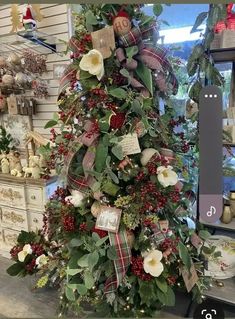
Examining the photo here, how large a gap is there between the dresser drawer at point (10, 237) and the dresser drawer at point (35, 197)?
0.33 m

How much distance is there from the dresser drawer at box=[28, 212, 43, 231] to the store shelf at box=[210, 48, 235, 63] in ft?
5.89

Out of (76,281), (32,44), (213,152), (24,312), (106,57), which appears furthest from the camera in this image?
(32,44)

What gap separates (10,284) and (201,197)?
83.3 inches

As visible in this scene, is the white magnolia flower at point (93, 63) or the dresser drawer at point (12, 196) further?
the dresser drawer at point (12, 196)

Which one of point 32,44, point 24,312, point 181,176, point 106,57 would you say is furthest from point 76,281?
point 32,44

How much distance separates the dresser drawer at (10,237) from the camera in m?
2.62

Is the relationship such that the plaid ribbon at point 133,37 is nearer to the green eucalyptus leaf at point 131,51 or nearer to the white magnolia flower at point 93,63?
the green eucalyptus leaf at point 131,51

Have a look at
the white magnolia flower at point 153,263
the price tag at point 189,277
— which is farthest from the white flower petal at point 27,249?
the price tag at point 189,277

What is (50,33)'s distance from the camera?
102 inches

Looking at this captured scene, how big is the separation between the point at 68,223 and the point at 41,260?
0.59 metres

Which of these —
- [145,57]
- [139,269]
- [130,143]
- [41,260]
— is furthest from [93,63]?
[41,260]

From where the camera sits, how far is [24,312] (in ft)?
6.36

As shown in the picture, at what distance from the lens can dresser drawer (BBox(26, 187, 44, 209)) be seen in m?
2.44

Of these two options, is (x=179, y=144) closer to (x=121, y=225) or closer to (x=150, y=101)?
(x=150, y=101)
